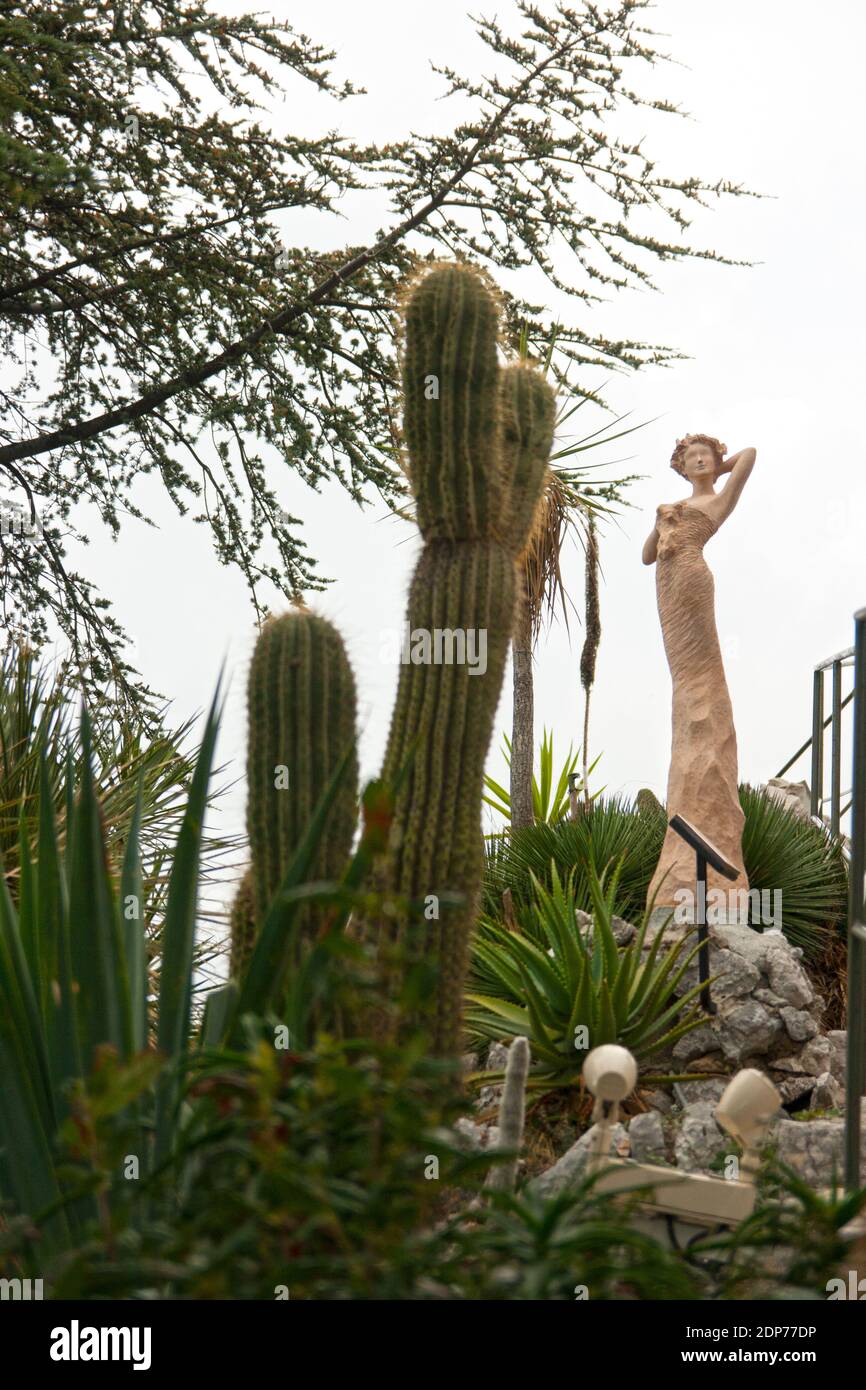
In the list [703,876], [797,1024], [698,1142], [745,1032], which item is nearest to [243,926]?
[698,1142]

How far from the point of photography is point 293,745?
11.4 ft

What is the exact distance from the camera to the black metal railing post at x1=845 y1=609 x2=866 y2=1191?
345 centimetres

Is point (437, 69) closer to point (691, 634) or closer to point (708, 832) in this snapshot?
point (691, 634)

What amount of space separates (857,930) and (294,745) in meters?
1.52

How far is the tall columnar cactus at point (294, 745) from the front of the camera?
339 cm

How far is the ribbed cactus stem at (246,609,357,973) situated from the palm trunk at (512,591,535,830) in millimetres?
8189

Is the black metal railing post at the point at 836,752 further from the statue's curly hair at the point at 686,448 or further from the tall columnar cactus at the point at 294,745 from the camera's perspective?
the tall columnar cactus at the point at 294,745

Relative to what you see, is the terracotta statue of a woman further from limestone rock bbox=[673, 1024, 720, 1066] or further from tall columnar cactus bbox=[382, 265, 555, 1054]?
tall columnar cactus bbox=[382, 265, 555, 1054]

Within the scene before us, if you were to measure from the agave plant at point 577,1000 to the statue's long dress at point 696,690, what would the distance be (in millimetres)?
2712

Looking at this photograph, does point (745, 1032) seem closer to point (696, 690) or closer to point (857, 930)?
point (857, 930)

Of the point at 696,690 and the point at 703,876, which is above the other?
the point at 696,690

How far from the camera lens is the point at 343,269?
392 inches
